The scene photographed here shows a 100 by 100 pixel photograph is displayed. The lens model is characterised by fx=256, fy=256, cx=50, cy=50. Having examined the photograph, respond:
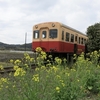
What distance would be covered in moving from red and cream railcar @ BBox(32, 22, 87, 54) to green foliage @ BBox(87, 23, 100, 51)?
1.64 meters

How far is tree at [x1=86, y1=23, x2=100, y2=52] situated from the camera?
19297mm

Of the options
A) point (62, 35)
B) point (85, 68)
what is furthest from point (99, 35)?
point (85, 68)

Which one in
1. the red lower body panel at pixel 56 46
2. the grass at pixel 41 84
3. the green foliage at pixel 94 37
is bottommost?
the grass at pixel 41 84

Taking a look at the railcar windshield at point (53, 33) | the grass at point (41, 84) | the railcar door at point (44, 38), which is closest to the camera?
the grass at point (41, 84)

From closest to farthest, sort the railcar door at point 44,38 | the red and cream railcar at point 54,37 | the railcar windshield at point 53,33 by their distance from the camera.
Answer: the red and cream railcar at point 54,37
the railcar windshield at point 53,33
the railcar door at point 44,38

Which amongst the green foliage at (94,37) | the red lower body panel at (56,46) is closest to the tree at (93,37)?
the green foliage at (94,37)

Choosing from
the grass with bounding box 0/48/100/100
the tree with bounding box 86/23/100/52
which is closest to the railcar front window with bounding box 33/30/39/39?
the tree with bounding box 86/23/100/52

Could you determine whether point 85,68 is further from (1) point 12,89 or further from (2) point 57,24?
(2) point 57,24

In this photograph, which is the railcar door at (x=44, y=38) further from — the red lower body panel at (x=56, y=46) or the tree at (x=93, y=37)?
the tree at (x=93, y=37)

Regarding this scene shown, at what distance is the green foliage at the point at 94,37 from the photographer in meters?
19.3

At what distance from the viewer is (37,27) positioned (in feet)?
57.8

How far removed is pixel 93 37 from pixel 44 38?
4465 mm

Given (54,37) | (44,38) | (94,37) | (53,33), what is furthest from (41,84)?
(94,37)

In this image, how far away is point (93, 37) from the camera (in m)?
19.8
